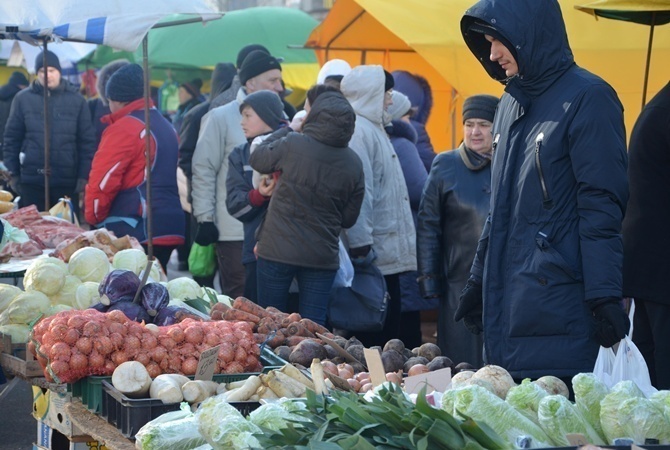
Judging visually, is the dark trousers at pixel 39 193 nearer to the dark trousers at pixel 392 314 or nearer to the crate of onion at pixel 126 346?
the dark trousers at pixel 392 314

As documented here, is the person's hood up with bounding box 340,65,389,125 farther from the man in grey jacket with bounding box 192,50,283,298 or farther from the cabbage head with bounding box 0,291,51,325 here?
the cabbage head with bounding box 0,291,51,325

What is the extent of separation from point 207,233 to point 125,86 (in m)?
1.43

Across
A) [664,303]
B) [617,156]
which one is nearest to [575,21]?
[664,303]

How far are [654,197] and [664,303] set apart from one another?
50 cm

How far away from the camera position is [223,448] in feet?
10.3

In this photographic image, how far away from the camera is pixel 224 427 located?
3145 millimetres

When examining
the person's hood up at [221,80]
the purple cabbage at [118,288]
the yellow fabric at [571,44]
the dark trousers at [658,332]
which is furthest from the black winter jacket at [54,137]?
the dark trousers at [658,332]

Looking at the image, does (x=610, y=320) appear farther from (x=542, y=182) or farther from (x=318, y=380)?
(x=318, y=380)

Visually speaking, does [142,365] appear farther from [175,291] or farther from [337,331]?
[337,331]

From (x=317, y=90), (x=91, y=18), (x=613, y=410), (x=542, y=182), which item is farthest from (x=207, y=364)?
(x=91, y=18)

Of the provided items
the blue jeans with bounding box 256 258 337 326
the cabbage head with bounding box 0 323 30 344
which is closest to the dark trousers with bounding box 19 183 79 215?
the blue jeans with bounding box 256 258 337 326

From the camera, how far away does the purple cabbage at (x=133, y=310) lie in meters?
A: 5.05

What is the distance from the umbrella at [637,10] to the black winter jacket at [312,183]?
1.54 m

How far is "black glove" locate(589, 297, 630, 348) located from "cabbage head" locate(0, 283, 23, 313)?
3.11 m
